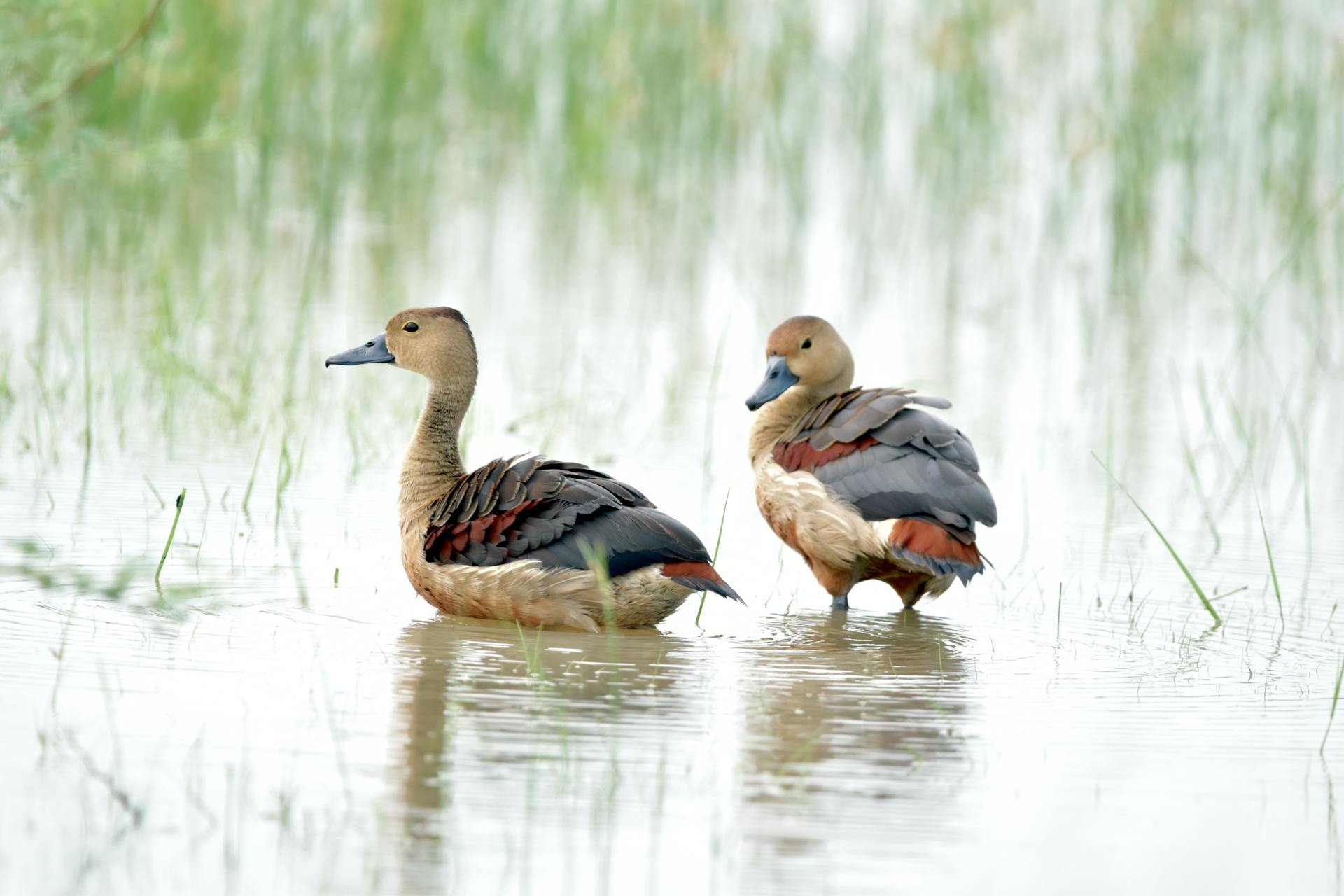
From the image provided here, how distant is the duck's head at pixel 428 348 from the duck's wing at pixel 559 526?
0.76 meters

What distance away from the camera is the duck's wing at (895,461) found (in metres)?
6.90

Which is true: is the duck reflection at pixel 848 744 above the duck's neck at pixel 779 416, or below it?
below

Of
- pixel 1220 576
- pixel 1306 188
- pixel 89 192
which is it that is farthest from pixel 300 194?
pixel 1220 576

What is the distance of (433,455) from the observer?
23.9 ft

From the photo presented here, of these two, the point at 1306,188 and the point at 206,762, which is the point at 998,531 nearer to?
the point at 206,762

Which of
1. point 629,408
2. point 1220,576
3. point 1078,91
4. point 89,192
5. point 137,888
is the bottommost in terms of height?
point 137,888

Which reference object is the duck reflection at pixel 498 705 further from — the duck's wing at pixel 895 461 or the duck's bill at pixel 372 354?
the duck's bill at pixel 372 354

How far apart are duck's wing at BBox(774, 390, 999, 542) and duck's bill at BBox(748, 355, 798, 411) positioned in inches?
17.1

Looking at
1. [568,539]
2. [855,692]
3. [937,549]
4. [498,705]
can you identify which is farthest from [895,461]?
[498,705]

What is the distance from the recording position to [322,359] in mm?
10117

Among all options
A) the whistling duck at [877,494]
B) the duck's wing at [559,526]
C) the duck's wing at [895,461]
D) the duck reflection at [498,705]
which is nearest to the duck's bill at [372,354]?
the duck's wing at [559,526]

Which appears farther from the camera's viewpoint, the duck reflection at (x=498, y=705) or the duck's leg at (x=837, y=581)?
the duck's leg at (x=837, y=581)

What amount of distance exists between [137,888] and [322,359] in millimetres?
6321

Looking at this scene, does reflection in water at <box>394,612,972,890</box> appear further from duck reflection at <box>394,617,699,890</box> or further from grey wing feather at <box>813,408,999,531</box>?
grey wing feather at <box>813,408,999,531</box>
